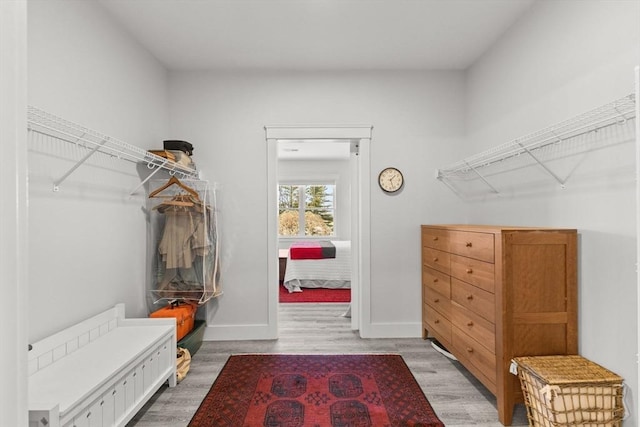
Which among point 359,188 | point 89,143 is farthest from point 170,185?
point 359,188

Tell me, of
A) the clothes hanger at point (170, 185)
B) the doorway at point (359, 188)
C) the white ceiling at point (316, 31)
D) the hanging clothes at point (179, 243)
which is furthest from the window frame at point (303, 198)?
the clothes hanger at point (170, 185)

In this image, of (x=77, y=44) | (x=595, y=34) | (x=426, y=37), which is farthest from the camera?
(x=426, y=37)

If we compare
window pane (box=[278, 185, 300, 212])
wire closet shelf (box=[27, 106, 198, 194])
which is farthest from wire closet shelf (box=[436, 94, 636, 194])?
window pane (box=[278, 185, 300, 212])

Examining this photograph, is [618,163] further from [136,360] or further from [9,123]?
[136,360]

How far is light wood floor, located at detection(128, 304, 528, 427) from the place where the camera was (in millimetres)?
2229

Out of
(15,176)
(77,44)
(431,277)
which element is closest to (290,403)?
(431,277)

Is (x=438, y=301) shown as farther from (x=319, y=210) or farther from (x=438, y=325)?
(x=319, y=210)

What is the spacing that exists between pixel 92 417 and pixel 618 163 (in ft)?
9.25

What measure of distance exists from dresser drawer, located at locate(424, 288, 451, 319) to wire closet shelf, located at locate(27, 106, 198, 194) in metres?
2.46

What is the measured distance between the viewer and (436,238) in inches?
126

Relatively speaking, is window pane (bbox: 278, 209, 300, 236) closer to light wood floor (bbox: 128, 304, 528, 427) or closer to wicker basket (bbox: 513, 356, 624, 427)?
light wood floor (bbox: 128, 304, 528, 427)

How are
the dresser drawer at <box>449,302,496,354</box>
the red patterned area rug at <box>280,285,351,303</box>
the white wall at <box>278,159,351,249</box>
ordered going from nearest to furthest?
the dresser drawer at <box>449,302,496,354</box> < the red patterned area rug at <box>280,285,351,303</box> < the white wall at <box>278,159,351,249</box>

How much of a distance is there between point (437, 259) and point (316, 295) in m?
2.66

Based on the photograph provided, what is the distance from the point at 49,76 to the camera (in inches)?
79.1
